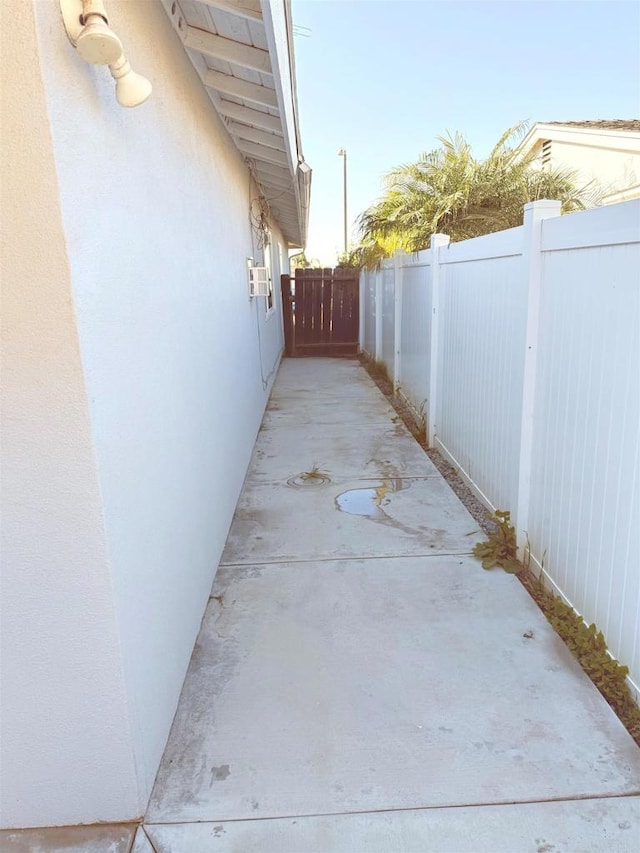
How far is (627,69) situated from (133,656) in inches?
534

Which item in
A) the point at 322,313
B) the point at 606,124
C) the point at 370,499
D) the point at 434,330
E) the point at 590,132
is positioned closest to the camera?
the point at 370,499

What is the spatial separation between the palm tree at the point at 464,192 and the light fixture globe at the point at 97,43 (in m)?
8.84

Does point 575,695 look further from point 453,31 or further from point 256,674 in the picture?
point 453,31

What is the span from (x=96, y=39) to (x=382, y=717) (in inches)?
95.2

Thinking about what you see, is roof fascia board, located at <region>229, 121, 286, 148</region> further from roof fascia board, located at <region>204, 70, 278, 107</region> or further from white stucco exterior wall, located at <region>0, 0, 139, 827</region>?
white stucco exterior wall, located at <region>0, 0, 139, 827</region>

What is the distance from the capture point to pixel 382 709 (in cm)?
246

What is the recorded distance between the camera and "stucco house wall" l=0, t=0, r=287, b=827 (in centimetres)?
157

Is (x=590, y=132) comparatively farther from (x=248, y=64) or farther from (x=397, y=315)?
(x=248, y=64)

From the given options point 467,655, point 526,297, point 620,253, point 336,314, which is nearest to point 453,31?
point 336,314

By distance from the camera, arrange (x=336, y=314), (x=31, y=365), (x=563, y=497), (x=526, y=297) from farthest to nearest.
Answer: (x=336, y=314) < (x=526, y=297) < (x=563, y=497) < (x=31, y=365)

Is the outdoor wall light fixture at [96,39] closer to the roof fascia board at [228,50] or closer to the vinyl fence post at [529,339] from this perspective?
the roof fascia board at [228,50]

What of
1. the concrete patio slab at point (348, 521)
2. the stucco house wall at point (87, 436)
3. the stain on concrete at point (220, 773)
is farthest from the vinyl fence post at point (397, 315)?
the stain on concrete at point (220, 773)

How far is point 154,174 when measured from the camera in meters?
2.57

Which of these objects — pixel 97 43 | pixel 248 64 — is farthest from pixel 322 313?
pixel 97 43
